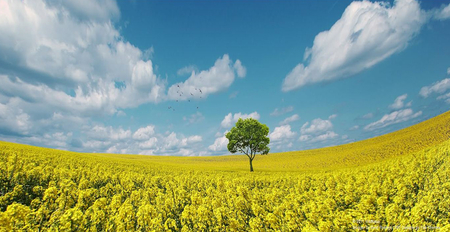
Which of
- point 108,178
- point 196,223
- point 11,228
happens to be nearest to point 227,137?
point 108,178

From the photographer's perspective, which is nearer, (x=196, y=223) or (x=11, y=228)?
(x=11, y=228)

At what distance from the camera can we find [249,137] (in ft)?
149

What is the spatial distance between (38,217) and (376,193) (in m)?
15.4

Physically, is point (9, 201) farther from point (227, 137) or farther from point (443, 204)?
point (227, 137)

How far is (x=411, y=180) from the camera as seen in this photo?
11.0 metres

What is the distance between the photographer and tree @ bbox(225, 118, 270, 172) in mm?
44875

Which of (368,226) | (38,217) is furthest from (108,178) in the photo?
(368,226)

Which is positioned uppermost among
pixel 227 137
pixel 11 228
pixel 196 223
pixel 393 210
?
pixel 227 137

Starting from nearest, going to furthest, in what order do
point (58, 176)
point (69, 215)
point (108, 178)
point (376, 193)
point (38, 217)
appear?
point (69, 215) → point (38, 217) → point (376, 193) → point (58, 176) → point (108, 178)

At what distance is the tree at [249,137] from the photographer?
44.9 m

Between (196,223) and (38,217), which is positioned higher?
(38,217)

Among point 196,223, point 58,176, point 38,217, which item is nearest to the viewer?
point 38,217

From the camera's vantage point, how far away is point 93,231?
541 centimetres

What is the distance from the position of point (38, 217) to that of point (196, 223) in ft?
17.8
